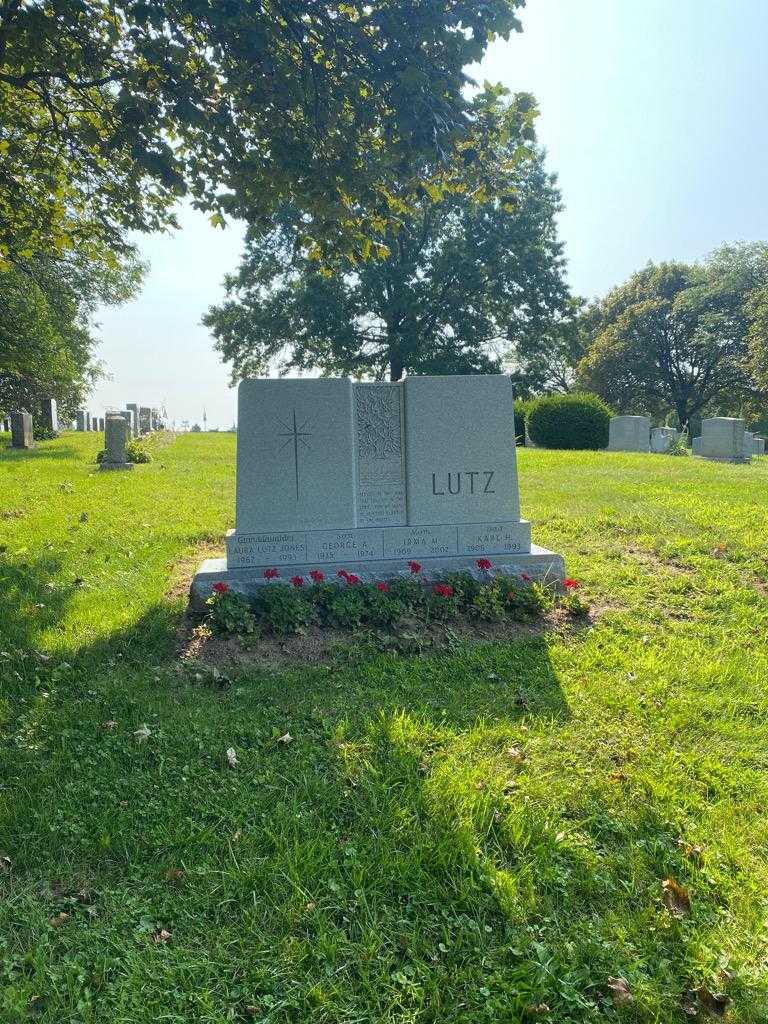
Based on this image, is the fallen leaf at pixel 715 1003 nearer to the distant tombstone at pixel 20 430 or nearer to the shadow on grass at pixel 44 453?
the shadow on grass at pixel 44 453

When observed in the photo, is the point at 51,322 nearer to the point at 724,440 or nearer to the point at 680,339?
the point at 724,440

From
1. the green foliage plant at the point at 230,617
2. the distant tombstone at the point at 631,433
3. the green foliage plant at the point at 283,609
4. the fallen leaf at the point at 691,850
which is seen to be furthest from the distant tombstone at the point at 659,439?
the fallen leaf at the point at 691,850

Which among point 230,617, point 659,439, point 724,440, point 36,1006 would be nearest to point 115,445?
point 230,617

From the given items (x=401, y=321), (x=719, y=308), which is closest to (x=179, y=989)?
(x=401, y=321)

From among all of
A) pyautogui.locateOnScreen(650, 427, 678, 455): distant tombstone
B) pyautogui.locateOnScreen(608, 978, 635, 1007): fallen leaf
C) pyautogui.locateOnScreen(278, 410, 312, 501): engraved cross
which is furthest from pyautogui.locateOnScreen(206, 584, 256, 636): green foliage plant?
pyautogui.locateOnScreen(650, 427, 678, 455): distant tombstone

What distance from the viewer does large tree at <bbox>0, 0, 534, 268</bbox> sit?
382 centimetres

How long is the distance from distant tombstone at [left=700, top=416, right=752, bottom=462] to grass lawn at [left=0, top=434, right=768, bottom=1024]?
15.8 meters

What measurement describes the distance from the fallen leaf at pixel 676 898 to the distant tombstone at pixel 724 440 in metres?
18.1

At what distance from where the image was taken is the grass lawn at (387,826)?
1.67 m

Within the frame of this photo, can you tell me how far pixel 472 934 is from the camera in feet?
6.00

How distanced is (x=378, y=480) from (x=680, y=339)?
39.5 meters

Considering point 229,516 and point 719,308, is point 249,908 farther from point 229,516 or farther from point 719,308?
point 719,308

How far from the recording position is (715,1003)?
163cm

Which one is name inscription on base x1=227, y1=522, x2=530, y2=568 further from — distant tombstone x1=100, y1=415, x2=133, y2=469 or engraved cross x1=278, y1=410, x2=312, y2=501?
distant tombstone x1=100, y1=415, x2=133, y2=469
